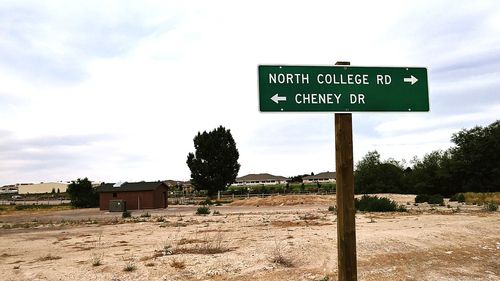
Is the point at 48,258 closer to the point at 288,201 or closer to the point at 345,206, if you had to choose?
the point at 345,206

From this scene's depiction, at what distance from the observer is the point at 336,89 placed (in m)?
4.40

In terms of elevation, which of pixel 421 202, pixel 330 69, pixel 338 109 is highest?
pixel 330 69

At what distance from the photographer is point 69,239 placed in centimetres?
1880

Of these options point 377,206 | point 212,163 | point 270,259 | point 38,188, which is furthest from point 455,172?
point 38,188

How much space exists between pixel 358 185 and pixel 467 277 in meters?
64.8

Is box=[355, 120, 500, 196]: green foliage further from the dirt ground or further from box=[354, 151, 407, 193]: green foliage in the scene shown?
the dirt ground

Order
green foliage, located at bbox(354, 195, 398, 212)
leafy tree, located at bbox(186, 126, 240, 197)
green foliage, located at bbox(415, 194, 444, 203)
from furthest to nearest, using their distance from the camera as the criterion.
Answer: leafy tree, located at bbox(186, 126, 240, 197) < green foliage, located at bbox(415, 194, 444, 203) < green foliage, located at bbox(354, 195, 398, 212)

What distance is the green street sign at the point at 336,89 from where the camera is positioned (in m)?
4.34

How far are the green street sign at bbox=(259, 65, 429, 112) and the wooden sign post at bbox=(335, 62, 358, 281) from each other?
1.11 feet

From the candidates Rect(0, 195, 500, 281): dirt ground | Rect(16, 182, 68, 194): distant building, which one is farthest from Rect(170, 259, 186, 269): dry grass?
Rect(16, 182, 68, 194): distant building

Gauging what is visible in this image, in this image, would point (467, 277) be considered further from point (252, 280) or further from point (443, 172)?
point (443, 172)

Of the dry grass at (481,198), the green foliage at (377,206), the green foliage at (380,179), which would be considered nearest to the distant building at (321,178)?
the green foliage at (380,179)

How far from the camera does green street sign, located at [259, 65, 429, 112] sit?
171 inches

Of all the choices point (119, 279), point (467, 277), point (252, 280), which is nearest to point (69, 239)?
point (119, 279)
